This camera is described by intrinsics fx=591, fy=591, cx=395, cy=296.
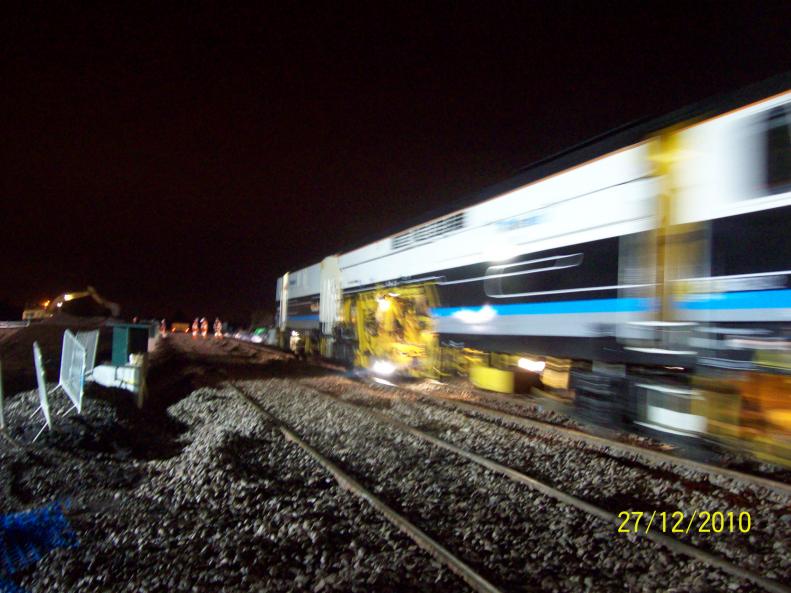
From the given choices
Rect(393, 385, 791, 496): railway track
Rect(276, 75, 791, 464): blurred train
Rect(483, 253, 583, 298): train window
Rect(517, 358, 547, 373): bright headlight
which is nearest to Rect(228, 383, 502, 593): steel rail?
Rect(393, 385, 791, 496): railway track

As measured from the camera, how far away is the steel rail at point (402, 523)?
155 inches

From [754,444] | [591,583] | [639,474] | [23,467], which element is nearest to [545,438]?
[639,474]

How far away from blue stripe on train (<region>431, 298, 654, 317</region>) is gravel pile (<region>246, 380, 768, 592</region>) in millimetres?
2795

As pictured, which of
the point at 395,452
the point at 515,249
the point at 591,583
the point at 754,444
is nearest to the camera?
the point at 591,583

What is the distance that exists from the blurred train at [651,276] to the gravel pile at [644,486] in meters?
0.48

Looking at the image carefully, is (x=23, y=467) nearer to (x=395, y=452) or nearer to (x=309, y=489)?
(x=309, y=489)

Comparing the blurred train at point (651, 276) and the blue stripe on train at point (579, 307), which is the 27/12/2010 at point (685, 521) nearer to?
the blurred train at point (651, 276)

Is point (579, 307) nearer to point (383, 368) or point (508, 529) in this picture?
point (508, 529)

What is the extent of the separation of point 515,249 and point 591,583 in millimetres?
6520

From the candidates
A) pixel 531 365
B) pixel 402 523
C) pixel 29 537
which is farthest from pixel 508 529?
pixel 531 365

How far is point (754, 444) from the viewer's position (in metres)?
5.58

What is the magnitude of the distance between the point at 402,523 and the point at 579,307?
15.1 ft

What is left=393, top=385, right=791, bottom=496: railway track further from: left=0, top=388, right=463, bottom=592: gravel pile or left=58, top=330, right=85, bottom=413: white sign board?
left=58, top=330, right=85, bottom=413: white sign board

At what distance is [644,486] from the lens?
19.0 feet
